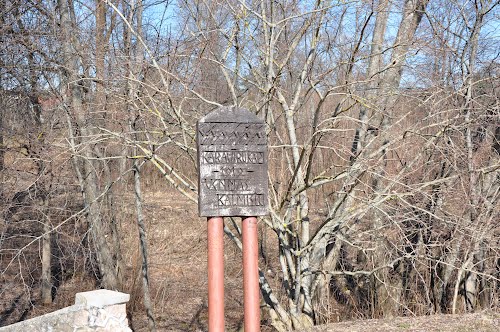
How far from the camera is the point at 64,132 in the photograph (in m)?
9.92

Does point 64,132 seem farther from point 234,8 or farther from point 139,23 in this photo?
point 234,8

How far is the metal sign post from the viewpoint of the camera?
5133mm

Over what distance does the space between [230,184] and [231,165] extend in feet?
0.51

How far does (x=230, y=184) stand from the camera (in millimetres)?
5148

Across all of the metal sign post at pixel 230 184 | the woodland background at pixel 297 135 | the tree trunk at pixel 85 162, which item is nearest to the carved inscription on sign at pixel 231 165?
the metal sign post at pixel 230 184

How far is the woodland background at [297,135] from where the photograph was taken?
7.60 meters

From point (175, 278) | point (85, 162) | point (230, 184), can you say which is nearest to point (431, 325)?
point (230, 184)

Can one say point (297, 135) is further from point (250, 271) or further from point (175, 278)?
point (175, 278)

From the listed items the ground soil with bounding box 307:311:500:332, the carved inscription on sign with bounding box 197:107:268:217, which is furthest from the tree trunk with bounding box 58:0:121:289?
the carved inscription on sign with bounding box 197:107:268:217

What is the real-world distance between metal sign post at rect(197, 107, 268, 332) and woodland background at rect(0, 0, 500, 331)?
5.95ft

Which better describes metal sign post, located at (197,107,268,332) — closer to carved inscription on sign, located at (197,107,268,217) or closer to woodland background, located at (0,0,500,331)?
carved inscription on sign, located at (197,107,268,217)

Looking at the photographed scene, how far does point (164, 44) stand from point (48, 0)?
3002 millimetres

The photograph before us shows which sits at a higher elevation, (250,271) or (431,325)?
(250,271)

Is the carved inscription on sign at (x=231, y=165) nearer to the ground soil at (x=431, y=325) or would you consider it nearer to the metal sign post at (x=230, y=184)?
the metal sign post at (x=230, y=184)
